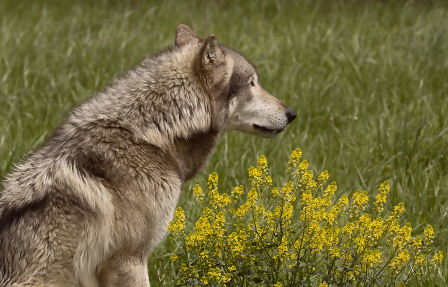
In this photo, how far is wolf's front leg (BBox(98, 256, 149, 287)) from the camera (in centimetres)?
275

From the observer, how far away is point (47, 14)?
8.16 m

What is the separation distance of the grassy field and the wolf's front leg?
0.75m

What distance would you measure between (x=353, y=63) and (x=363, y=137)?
171 centimetres

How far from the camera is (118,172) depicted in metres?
2.74

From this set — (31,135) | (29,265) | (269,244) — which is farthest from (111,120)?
(31,135)

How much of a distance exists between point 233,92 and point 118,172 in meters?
0.97

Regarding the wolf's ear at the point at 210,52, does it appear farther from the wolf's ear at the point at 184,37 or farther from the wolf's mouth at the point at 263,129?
the wolf's mouth at the point at 263,129

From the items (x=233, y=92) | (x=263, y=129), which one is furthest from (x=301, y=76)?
(x=233, y=92)

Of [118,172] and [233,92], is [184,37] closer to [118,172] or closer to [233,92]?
[233,92]

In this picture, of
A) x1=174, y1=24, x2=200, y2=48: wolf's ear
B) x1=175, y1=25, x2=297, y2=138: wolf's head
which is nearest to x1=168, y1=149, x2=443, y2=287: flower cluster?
x1=175, y1=25, x2=297, y2=138: wolf's head

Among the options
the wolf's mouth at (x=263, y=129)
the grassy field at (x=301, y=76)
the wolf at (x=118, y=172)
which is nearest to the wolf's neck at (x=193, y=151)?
the wolf at (x=118, y=172)

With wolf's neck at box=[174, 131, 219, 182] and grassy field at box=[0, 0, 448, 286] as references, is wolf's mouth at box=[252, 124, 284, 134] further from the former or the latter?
grassy field at box=[0, 0, 448, 286]

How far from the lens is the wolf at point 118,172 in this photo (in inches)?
102

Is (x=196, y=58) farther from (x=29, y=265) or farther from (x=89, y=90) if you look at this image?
(x=89, y=90)
